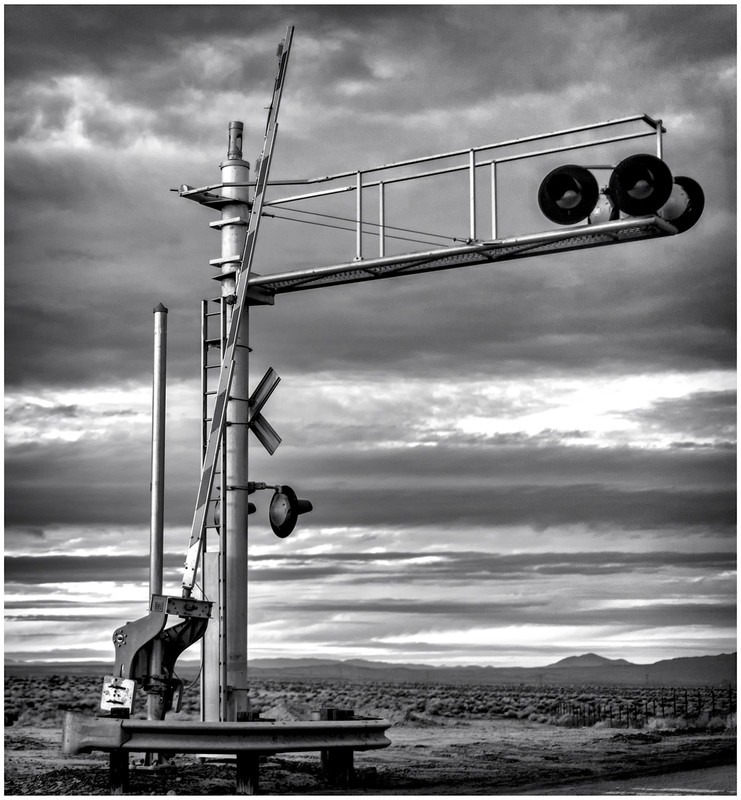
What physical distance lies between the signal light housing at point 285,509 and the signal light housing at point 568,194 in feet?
20.0

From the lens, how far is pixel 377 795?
1753cm

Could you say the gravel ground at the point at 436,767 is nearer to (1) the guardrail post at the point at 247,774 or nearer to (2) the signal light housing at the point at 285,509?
(1) the guardrail post at the point at 247,774

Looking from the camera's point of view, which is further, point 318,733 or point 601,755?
point 601,755

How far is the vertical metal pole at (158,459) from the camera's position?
1805cm

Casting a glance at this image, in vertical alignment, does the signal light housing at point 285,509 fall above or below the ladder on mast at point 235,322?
below

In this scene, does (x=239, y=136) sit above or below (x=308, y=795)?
above

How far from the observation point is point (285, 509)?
65.1 ft

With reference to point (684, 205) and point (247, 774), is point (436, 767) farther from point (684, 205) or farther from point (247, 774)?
point (684, 205)

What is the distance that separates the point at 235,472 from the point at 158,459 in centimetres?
143

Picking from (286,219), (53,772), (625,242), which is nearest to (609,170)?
(625,242)

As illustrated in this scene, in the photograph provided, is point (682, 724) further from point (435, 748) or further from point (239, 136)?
point (239, 136)

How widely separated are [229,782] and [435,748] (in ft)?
29.5

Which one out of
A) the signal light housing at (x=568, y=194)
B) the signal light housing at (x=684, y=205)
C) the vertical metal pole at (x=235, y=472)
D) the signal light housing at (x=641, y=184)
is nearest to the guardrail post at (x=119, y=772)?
the vertical metal pole at (x=235, y=472)

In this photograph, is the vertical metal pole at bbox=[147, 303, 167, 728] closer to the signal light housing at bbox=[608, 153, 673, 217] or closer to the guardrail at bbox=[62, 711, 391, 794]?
the guardrail at bbox=[62, 711, 391, 794]
